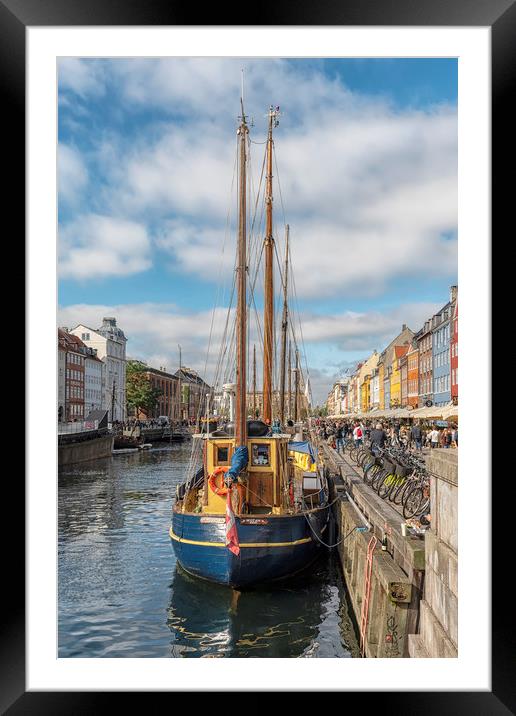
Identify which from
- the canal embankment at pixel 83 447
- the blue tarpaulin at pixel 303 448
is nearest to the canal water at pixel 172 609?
the blue tarpaulin at pixel 303 448

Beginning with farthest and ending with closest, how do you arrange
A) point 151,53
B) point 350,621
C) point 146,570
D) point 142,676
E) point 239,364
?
point 146,570, point 239,364, point 350,621, point 151,53, point 142,676

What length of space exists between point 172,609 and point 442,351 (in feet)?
112

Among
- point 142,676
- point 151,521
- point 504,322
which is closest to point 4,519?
point 142,676

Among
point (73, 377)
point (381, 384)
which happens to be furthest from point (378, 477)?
point (381, 384)

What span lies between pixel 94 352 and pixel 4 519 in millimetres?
60656

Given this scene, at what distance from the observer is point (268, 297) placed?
22188 mm

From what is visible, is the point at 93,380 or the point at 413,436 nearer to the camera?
the point at 413,436

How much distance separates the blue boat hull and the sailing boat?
20 mm

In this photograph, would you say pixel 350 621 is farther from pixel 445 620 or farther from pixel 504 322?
pixel 504 322

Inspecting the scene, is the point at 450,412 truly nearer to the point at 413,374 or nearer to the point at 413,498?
the point at 413,498

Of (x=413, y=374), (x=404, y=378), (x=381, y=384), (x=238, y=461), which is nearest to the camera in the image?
(x=238, y=461)

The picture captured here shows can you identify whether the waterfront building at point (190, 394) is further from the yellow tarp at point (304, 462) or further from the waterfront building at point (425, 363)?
the yellow tarp at point (304, 462)

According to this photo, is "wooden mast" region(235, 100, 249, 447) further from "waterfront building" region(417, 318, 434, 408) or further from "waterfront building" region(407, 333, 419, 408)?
"waterfront building" region(407, 333, 419, 408)

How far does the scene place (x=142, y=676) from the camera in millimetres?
5301
